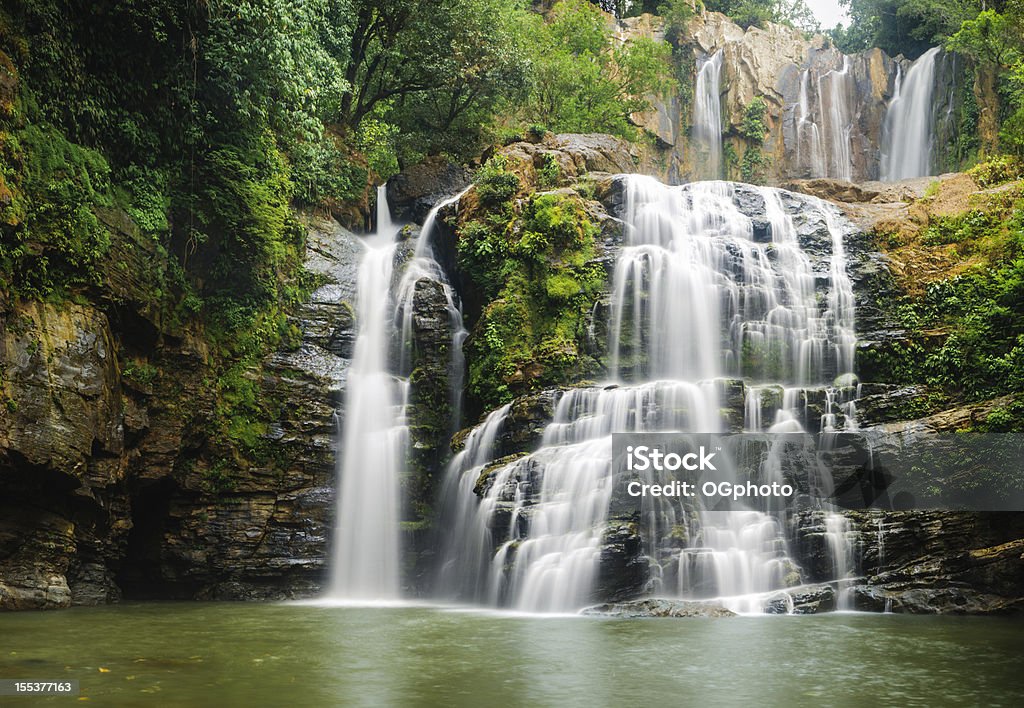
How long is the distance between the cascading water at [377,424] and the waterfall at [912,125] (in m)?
21.8

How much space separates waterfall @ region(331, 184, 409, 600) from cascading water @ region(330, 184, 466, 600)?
0.07ft

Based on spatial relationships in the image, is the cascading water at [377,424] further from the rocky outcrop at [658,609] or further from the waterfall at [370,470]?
the rocky outcrop at [658,609]

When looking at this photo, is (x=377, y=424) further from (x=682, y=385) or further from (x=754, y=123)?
(x=754, y=123)

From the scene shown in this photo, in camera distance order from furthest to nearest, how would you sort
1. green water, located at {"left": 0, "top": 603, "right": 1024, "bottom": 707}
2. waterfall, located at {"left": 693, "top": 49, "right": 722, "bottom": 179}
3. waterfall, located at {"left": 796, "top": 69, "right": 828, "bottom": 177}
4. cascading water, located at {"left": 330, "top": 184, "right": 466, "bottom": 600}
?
waterfall, located at {"left": 693, "top": 49, "right": 722, "bottom": 179} → waterfall, located at {"left": 796, "top": 69, "right": 828, "bottom": 177} → cascading water, located at {"left": 330, "top": 184, "right": 466, "bottom": 600} → green water, located at {"left": 0, "top": 603, "right": 1024, "bottom": 707}

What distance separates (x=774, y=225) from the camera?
72.1 feet

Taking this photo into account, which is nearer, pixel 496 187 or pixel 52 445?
pixel 52 445

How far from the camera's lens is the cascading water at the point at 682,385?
13.7 metres

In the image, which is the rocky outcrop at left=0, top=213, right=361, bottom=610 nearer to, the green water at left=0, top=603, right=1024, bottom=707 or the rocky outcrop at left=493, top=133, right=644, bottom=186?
the green water at left=0, top=603, right=1024, bottom=707

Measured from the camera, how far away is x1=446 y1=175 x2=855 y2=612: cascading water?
1366cm

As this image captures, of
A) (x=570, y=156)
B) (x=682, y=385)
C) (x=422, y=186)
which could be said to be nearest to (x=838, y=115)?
(x=570, y=156)

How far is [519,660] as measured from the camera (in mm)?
8961
